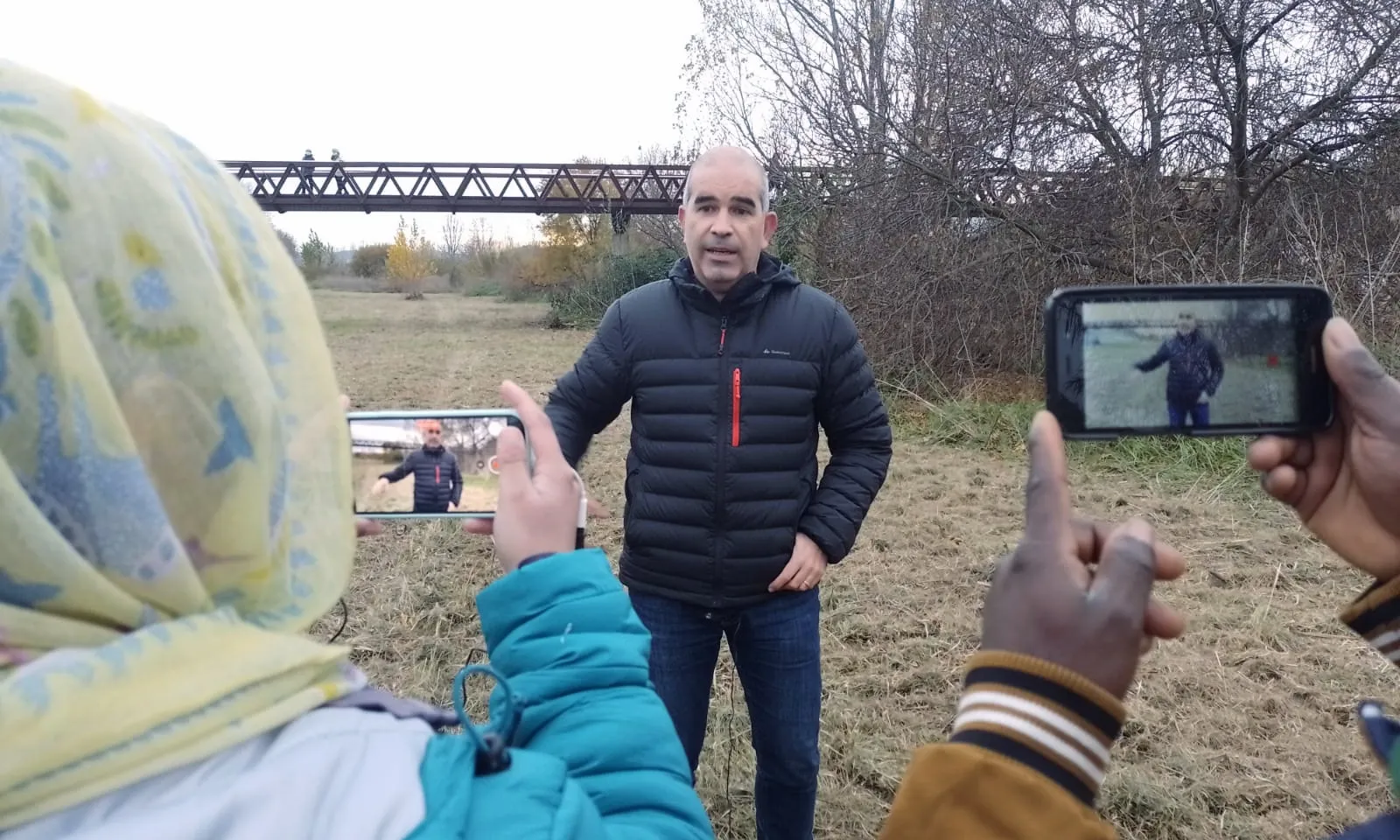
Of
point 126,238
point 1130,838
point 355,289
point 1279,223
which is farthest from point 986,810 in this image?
point 355,289

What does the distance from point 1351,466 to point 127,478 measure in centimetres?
139

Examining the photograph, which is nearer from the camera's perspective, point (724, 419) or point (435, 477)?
point (435, 477)

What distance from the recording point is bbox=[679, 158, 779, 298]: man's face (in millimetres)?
2312

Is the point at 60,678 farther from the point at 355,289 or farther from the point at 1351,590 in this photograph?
the point at 355,289

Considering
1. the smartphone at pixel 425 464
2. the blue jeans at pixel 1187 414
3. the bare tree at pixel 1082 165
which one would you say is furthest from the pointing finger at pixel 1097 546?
the bare tree at pixel 1082 165

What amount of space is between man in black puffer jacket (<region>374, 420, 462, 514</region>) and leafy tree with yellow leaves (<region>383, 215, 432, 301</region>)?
50.6m

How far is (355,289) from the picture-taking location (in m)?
49.3

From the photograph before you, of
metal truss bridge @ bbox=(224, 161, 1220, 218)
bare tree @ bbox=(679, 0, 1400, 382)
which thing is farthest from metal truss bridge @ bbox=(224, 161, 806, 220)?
bare tree @ bbox=(679, 0, 1400, 382)

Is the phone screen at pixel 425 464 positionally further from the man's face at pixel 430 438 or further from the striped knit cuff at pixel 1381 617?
the striped knit cuff at pixel 1381 617

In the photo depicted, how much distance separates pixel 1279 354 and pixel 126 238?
4.31 ft

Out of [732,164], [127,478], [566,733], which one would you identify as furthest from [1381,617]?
[732,164]

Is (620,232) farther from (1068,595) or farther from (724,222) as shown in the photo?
(1068,595)

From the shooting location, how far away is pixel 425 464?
1449 mm

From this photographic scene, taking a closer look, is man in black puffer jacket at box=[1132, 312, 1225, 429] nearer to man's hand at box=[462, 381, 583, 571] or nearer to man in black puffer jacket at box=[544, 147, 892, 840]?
man's hand at box=[462, 381, 583, 571]
